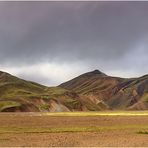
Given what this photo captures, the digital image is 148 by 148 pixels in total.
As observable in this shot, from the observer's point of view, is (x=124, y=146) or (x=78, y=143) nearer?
(x=124, y=146)

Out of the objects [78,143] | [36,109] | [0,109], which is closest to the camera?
[78,143]

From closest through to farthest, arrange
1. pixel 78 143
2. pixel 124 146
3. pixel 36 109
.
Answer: pixel 124 146
pixel 78 143
pixel 36 109

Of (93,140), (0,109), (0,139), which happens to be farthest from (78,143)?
(0,109)

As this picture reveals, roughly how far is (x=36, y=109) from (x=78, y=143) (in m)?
161

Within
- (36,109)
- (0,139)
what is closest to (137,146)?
(0,139)

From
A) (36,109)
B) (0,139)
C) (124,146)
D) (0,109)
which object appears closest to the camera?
(124,146)

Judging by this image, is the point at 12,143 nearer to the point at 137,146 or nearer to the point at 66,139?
the point at 66,139

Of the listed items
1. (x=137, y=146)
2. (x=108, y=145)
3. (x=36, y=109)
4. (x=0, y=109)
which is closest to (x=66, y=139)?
(x=108, y=145)

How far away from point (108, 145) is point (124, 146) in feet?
5.49

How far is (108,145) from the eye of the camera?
35.0 metres

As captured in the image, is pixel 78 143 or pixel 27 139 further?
pixel 27 139

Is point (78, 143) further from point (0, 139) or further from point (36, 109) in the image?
point (36, 109)

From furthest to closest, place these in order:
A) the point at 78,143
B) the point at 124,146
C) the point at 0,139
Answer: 1. the point at 0,139
2. the point at 78,143
3. the point at 124,146

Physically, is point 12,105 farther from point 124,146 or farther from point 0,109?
point 124,146
